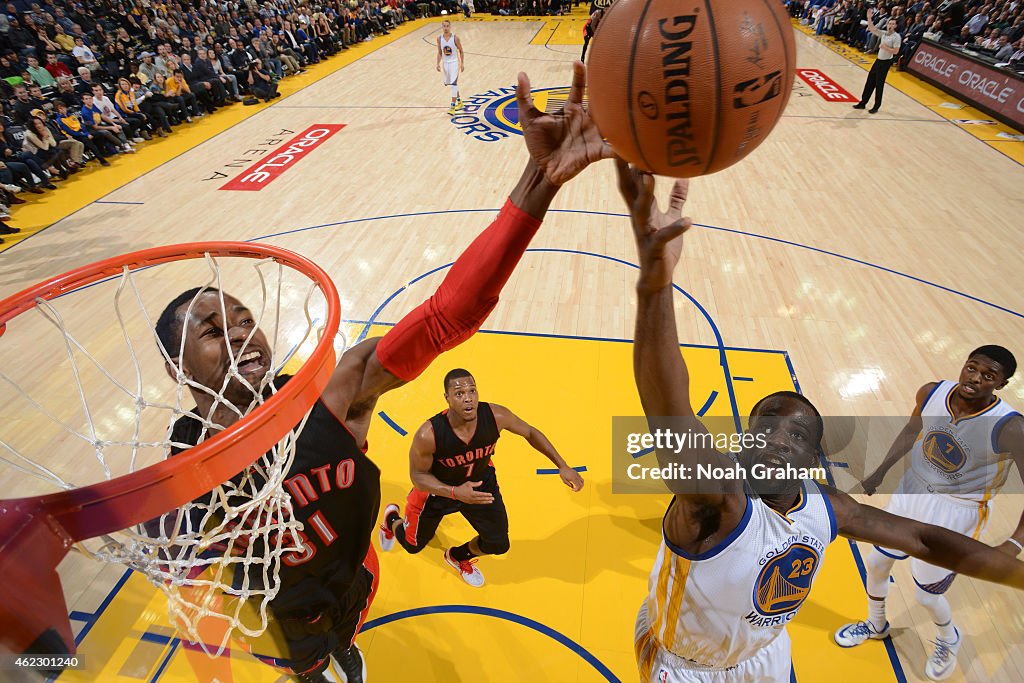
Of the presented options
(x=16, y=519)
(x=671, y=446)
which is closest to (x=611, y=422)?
(x=671, y=446)

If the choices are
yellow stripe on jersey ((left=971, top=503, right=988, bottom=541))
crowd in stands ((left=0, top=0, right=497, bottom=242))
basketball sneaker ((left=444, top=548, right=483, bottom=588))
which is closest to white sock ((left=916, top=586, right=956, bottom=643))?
yellow stripe on jersey ((left=971, top=503, right=988, bottom=541))

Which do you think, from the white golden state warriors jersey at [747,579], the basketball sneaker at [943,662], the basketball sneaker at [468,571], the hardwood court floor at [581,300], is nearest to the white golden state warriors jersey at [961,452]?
the basketball sneaker at [943,662]

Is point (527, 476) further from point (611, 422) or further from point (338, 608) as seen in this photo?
point (338, 608)

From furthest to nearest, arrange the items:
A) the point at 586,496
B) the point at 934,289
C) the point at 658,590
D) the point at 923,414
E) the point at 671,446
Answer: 1. the point at 934,289
2. the point at 586,496
3. the point at 923,414
4. the point at 658,590
5. the point at 671,446

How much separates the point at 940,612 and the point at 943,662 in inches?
12.2

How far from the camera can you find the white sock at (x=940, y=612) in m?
2.77

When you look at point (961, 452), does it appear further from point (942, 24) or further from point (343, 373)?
point (942, 24)

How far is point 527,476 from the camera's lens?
404cm

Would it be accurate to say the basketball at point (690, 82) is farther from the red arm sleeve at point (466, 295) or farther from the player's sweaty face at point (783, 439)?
the player's sweaty face at point (783, 439)

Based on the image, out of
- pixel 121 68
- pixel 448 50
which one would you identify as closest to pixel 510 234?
pixel 448 50

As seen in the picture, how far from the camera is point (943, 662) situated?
2885 mm

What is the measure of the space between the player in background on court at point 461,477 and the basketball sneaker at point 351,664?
698mm

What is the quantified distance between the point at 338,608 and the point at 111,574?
6.59ft

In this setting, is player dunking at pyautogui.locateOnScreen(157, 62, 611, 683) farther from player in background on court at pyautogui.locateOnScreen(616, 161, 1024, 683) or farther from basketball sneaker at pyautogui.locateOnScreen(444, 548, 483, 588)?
basketball sneaker at pyautogui.locateOnScreen(444, 548, 483, 588)
